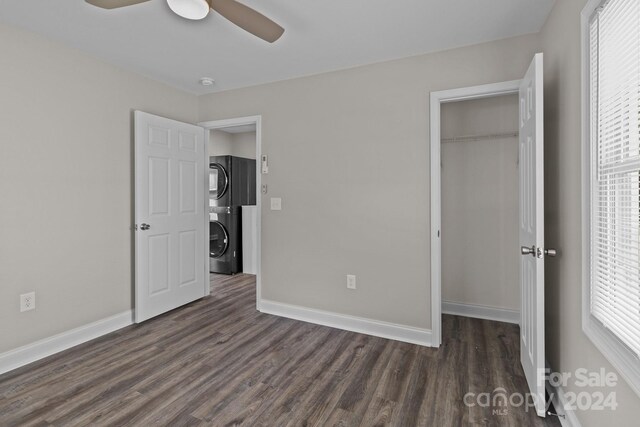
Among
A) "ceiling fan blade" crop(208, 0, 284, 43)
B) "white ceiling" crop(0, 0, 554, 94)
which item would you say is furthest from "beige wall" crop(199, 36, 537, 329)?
"ceiling fan blade" crop(208, 0, 284, 43)

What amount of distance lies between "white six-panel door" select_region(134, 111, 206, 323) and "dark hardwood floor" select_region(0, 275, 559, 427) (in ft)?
1.36

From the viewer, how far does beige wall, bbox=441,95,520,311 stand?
3236 millimetres

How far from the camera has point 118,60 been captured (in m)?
2.96

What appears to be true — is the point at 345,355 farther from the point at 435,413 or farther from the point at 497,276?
the point at 497,276

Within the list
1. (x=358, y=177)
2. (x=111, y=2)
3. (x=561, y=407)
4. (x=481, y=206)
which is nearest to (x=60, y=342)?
(x=111, y=2)

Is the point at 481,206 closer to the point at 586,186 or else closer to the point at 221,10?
the point at 586,186

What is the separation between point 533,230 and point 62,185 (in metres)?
3.38

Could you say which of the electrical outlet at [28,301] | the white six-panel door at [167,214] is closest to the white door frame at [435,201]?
the white six-panel door at [167,214]

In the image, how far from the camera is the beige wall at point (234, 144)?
6016 millimetres

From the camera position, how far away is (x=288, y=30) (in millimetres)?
2410

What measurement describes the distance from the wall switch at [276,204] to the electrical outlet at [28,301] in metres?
2.04

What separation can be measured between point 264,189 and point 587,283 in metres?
2.75

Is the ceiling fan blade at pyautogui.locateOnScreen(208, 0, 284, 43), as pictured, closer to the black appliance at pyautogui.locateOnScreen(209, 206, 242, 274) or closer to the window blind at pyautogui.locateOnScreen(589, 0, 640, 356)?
the window blind at pyautogui.locateOnScreen(589, 0, 640, 356)

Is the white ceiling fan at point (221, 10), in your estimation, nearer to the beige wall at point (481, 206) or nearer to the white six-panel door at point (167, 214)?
the white six-panel door at point (167, 214)
